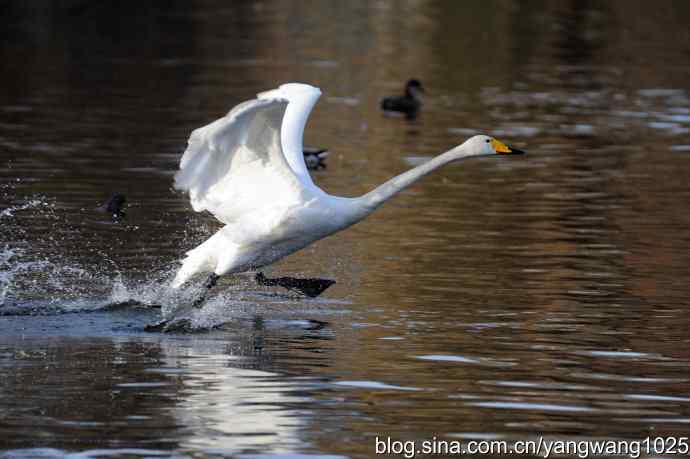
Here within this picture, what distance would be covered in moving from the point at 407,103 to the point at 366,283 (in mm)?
13140

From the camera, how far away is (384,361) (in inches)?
391

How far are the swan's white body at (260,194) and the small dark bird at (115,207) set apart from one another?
401 centimetres

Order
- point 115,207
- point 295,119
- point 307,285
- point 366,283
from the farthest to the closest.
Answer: point 115,207
point 366,283
point 295,119
point 307,285

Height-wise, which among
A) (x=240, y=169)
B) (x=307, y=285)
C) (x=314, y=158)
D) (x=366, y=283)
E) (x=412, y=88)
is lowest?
(x=366, y=283)

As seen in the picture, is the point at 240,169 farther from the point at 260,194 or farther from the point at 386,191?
the point at 386,191

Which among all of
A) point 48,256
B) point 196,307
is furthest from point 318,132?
point 196,307

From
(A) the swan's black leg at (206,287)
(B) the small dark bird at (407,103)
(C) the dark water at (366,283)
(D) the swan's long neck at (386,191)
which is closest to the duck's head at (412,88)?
(B) the small dark bird at (407,103)

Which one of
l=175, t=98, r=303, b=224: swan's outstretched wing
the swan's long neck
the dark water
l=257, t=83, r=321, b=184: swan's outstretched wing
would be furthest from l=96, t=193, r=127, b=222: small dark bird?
the swan's long neck

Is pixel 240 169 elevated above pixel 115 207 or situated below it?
above

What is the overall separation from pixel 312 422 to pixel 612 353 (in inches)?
101

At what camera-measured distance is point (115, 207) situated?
15523 mm

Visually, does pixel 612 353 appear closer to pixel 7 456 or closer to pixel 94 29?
pixel 7 456

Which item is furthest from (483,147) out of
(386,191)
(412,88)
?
(412,88)

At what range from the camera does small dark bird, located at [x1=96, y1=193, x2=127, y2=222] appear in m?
15.4
